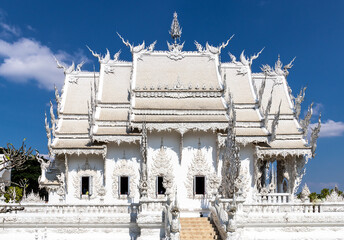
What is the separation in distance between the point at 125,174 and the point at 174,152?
241 cm

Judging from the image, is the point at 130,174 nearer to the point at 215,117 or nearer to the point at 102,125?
Answer: the point at 102,125

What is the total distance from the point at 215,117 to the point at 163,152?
9.17 ft

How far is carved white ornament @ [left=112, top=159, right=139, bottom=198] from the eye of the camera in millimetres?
17859

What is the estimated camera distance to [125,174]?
17.9 meters

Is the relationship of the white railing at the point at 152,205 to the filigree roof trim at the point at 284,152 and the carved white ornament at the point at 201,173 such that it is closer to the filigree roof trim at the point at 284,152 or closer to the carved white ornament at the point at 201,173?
the carved white ornament at the point at 201,173

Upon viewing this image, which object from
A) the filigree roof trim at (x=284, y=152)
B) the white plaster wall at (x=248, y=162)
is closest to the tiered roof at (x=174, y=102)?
the filigree roof trim at (x=284, y=152)

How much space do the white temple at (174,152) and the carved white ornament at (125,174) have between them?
45mm

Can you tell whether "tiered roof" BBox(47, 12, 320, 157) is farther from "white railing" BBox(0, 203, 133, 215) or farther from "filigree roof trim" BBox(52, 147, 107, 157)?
"white railing" BBox(0, 203, 133, 215)

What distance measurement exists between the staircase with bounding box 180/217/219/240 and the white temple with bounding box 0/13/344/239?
0.22 feet

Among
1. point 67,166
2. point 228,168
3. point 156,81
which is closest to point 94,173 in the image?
point 67,166

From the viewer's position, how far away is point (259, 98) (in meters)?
19.0

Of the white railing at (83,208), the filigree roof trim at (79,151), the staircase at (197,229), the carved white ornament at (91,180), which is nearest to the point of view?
the staircase at (197,229)

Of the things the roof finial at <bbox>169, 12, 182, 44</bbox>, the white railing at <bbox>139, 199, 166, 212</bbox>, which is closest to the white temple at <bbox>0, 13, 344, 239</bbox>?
the white railing at <bbox>139, 199, 166, 212</bbox>

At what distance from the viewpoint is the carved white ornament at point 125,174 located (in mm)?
17859
